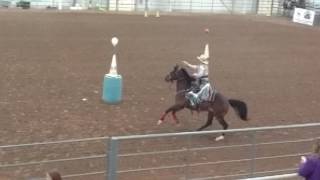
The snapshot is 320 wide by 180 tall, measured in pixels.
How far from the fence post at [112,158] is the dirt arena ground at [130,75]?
12.9 ft

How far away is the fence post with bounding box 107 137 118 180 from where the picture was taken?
7.71 meters

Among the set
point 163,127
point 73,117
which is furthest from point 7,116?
point 163,127

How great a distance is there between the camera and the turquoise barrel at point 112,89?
1454 cm

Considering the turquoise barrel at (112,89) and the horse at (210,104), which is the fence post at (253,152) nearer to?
the horse at (210,104)

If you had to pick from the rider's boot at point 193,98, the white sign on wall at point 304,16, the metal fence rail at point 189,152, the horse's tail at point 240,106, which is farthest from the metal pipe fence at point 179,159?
the white sign on wall at point 304,16

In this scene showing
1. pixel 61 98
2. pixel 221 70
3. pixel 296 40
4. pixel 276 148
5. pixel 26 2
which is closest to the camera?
pixel 276 148

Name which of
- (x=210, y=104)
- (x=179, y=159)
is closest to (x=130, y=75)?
(x=210, y=104)

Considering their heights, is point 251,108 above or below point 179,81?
below

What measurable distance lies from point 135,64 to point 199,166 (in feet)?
32.8

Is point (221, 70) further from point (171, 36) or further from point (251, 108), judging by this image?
point (171, 36)

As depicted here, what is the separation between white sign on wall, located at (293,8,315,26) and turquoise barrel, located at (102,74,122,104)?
32.9m

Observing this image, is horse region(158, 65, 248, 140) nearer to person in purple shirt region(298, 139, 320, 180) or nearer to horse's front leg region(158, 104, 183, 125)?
horse's front leg region(158, 104, 183, 125)

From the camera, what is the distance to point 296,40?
32125 millimetres

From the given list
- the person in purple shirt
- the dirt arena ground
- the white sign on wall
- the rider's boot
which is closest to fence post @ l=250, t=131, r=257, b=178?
the person in purple shirt
